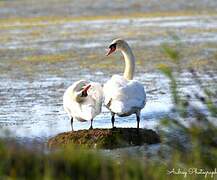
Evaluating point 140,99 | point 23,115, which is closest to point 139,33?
point 23,115

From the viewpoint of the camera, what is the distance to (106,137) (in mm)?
10906

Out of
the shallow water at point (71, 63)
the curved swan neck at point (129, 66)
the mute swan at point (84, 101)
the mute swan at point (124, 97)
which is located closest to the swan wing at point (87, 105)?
the mute swan at point (84, 101)

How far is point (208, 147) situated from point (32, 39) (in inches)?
861

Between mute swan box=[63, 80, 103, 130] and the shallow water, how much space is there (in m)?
0.45

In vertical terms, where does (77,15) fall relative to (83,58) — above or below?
above

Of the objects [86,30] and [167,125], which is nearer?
[167,125]

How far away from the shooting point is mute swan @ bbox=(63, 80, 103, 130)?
38.3 feet

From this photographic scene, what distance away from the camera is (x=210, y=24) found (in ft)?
98.4

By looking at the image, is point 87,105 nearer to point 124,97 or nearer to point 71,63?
point 124,97

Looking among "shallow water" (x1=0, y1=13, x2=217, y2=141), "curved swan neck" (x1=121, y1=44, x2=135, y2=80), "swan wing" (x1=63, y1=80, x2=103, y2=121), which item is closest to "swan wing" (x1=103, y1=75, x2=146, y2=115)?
"swan wing" (x1=63, y1=80, x2=103, y2=121)

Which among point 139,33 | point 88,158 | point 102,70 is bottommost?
point 88,158

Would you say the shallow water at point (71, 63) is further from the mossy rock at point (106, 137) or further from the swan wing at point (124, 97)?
the swan wing at point (124, 97)

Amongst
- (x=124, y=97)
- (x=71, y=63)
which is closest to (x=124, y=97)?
(x=124, y=97)

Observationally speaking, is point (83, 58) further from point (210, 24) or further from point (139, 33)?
point (210, 24)
